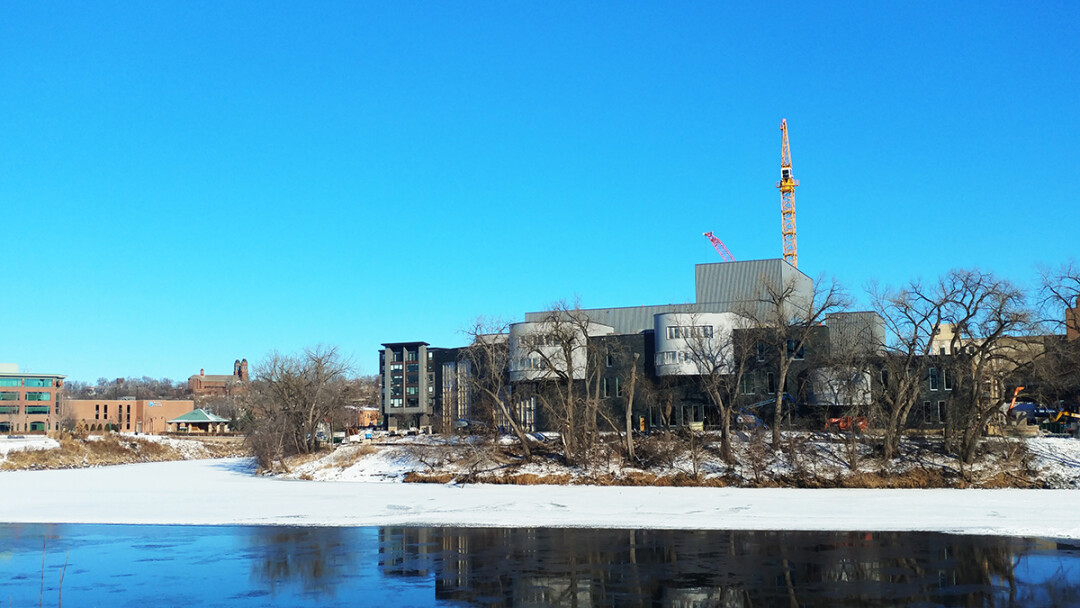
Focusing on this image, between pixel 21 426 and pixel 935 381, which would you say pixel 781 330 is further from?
pixel 21 426

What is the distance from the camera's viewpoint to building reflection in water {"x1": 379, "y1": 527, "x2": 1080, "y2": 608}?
19078 millimetres

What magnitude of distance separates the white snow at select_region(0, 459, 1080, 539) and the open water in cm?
301

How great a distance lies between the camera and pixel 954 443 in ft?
173

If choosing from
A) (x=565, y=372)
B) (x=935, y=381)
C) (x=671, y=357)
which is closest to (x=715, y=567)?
(x=565, y=372)

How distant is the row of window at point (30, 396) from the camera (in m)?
154

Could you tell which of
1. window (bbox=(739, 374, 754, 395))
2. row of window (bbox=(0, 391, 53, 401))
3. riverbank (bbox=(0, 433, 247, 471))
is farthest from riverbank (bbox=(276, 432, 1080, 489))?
row of window (bbox=(0, 391, 53, 401))

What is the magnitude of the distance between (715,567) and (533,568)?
4.69 m

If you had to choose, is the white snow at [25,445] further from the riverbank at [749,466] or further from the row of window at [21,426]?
the row of window at [21,426]

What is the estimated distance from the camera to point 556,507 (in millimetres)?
38438

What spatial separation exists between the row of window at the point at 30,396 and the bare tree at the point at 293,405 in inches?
3783

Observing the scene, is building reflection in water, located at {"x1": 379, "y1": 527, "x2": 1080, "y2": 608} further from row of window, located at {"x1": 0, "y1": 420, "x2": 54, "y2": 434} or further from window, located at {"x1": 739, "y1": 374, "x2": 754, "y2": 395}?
row of window, located at {"x1": 0, "y1": 420, "x2": 54, "y2": 434}

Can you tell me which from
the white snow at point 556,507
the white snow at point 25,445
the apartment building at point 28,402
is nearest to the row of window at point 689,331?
the white snow at point 556,507

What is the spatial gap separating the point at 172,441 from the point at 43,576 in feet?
320

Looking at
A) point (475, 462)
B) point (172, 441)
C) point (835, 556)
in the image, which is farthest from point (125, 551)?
point (172, 441)
